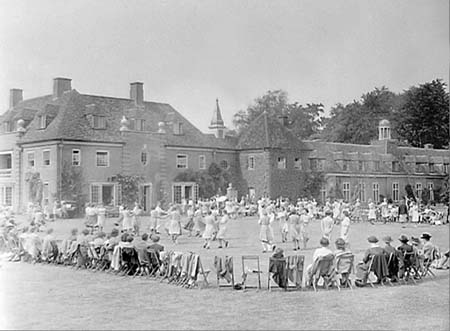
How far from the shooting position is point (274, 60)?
506cm

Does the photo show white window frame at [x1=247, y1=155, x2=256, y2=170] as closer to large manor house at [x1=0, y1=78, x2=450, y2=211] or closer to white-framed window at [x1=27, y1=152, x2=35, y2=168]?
large manor house at [x1=0, y1=78, x2=450, y2=211]

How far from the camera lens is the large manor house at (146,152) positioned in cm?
412

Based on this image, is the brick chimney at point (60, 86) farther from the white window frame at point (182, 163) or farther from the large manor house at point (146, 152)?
the white window frame at point (182, 163)

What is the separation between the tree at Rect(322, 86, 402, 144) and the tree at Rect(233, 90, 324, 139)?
11 cm

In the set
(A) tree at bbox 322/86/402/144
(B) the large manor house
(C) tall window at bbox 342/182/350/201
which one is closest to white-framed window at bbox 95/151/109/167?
(B) the large manor house

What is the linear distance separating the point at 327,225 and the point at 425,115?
1.41m

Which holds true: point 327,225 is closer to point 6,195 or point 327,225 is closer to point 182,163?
point 182,163

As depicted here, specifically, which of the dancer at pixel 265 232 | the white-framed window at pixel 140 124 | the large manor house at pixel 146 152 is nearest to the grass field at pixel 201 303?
the dancer at pixel 265 232

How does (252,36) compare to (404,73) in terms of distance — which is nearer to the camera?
(252,36)

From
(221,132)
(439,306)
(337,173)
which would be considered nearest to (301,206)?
(337,173)

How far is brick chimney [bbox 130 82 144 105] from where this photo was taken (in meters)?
4.52

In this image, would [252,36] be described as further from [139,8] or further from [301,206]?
[301,206]

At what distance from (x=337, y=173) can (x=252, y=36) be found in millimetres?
1331

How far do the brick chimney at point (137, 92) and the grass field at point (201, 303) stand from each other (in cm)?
87
